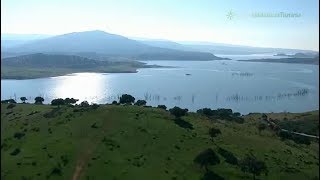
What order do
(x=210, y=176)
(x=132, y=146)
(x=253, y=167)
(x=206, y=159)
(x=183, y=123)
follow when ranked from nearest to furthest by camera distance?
1. (x=210, y=176)
2. (x=253, y=167)
3. (x=206, y=159)
4. (x=132, y=146)
5. (x=183, y=123)

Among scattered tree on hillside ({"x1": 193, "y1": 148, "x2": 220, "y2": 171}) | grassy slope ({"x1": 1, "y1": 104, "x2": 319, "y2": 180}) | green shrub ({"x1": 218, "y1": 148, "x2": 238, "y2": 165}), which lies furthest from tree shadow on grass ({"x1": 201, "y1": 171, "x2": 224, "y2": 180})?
green shrub ({"x1": 218, "y1": 148, "x2": 238, "y2": 165})

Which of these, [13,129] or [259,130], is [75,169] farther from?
[259,130]

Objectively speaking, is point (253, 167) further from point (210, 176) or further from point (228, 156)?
point (228, 156)

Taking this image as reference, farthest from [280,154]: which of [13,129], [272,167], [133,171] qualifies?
[13,129]

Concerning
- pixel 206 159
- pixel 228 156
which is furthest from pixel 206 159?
pixel 228 156

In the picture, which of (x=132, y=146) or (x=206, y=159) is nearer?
(x=206, y=159)

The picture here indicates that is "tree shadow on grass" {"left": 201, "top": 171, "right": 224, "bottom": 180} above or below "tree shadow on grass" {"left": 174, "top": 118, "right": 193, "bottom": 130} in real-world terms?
below

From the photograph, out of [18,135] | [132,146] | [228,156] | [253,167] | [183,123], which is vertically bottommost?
[228,156]

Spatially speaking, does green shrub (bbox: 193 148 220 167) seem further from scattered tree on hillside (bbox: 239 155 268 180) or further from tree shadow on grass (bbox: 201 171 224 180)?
scattered tree on hillside (bbox: 239 155 268 180)

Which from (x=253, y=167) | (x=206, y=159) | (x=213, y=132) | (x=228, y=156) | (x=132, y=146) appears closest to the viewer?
(x=253, y=167)
